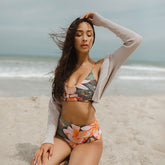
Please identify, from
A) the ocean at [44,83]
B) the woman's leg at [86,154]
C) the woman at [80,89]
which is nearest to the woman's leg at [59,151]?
the woman at [80,89]

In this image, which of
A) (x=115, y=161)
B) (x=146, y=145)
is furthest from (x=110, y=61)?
(x=146, y=145)

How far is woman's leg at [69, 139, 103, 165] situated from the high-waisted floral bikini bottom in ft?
0.18

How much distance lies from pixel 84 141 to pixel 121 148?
1.11 m

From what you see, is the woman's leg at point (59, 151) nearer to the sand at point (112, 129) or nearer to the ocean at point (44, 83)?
the sand at point (112, 129)

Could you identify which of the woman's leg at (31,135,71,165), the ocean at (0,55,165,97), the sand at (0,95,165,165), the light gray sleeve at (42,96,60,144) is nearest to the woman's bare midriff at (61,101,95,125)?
the light gray sleeve at (42,96,60,144)

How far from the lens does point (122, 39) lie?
2139 mm

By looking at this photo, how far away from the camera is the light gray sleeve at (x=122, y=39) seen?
208 centimetres

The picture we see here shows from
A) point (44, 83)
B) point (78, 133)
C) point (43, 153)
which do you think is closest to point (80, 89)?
point (78, 133)

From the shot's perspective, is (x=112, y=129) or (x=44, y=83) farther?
(x=44, y=83)

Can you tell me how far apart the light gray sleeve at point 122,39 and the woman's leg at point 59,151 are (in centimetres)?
108

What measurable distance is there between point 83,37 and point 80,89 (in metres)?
0.57

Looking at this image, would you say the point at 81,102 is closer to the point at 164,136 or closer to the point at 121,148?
the point at 121,148

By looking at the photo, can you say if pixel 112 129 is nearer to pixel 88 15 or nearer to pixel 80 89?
pixel 80 89

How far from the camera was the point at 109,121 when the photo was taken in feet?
14.1
